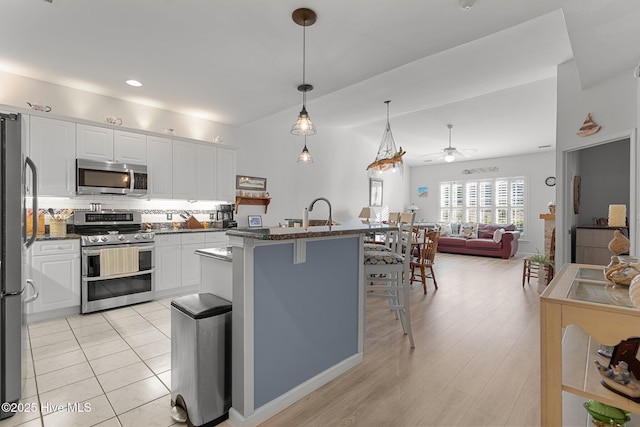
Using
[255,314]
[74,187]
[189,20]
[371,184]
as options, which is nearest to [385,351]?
[255,314]

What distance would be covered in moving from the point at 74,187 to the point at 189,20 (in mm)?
2654

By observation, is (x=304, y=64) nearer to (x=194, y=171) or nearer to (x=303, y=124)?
(x=303, y=124)

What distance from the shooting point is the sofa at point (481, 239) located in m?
7.83

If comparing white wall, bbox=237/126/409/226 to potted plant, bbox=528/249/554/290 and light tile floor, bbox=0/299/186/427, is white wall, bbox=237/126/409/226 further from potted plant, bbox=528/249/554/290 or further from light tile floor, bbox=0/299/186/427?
potted plant, bbox=528/249/554/290

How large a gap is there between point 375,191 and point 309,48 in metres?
6.26

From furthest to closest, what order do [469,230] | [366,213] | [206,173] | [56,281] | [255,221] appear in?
1. [469,230]
2. [366,213]
3. [255,221]
4. [206,173]
5. [56,281]

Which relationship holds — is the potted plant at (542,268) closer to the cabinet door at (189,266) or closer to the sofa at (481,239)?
the sofa at (481,239)

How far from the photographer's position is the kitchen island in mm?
1730

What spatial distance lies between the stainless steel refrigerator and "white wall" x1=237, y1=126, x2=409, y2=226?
3.75 metres

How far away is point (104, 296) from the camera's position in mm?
3748

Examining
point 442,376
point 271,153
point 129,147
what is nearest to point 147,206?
point 129,147

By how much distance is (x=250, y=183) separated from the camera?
5.79 meters

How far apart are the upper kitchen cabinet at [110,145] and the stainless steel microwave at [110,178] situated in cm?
10

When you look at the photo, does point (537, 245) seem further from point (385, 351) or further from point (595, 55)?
point (385, 351)
